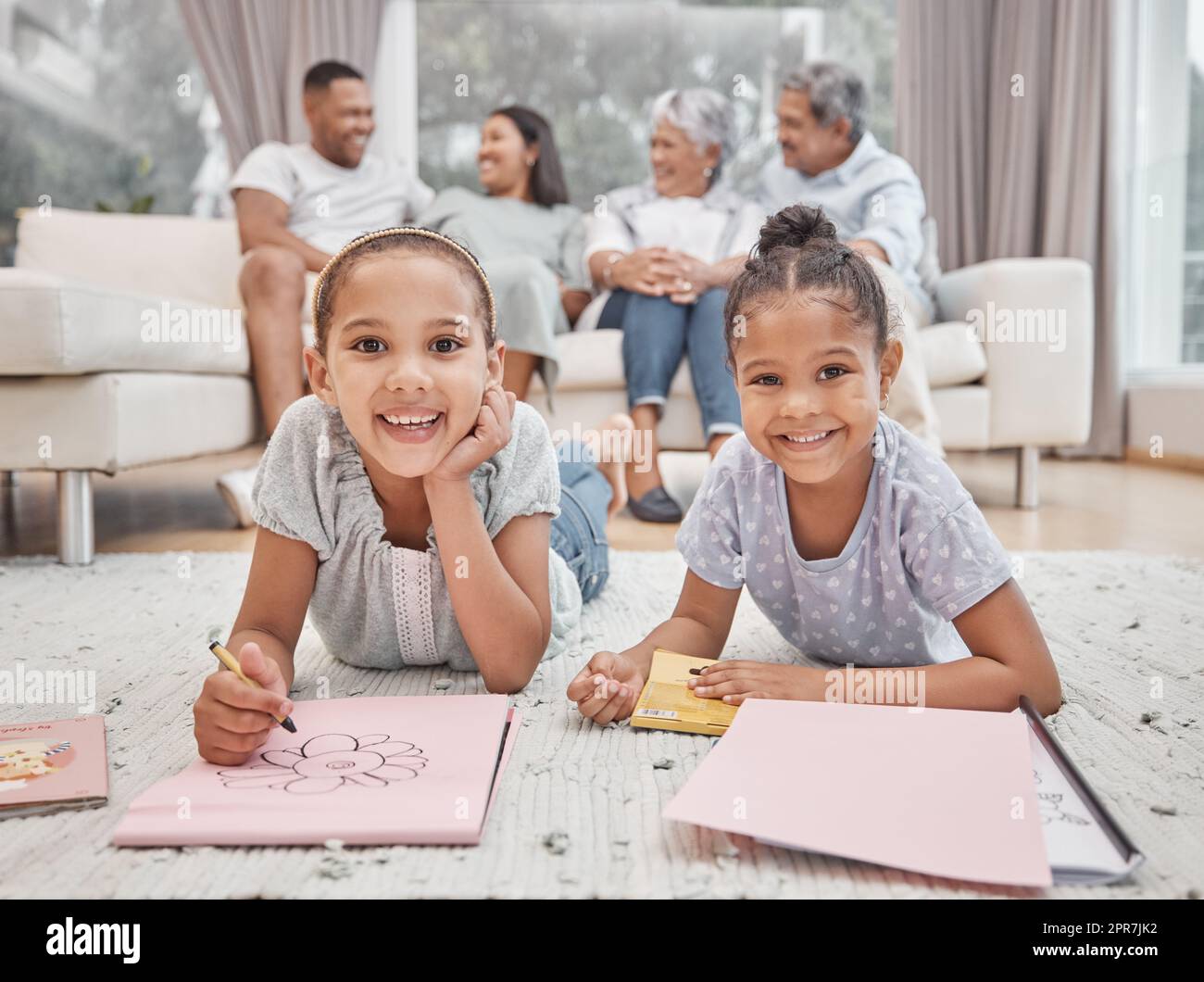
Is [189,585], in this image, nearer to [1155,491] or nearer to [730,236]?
[730,236]


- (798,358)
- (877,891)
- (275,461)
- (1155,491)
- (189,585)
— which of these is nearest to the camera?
(877,891)

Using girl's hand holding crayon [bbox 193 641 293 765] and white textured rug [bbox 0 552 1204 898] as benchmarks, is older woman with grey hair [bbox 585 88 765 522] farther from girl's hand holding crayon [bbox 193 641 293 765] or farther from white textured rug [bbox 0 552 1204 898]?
girl's hand holding crayon [bbox 193 641 293 765]

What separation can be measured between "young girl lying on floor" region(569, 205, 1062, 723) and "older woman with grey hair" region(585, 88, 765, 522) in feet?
3.76

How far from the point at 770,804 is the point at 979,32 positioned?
4.10m

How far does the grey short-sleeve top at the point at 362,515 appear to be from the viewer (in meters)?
1.03

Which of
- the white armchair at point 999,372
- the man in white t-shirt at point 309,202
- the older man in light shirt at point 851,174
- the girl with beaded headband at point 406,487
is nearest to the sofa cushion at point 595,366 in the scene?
the white armchair at point 999,372

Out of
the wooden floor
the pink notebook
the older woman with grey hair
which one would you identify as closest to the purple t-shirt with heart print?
the pink notebook

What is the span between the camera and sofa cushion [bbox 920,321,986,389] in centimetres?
244

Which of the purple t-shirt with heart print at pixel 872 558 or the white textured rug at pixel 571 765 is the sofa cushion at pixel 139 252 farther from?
the purple t-shirt with heart print at pixel 872 558

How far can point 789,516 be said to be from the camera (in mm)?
1062

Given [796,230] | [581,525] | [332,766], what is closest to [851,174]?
[581,525]

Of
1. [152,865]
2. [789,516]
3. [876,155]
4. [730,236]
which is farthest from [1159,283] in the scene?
[152,865]

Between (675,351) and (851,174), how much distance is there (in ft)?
2.29

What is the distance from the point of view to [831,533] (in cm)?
105
